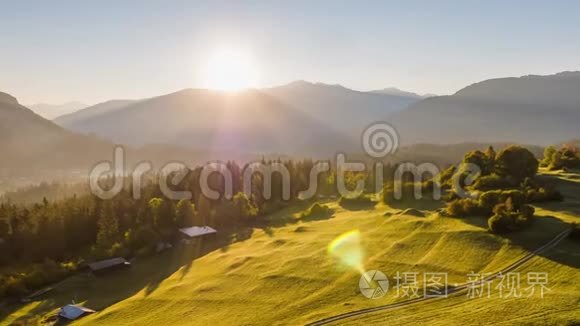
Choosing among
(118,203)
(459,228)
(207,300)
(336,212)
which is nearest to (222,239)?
(336,212)

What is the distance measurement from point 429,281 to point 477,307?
643cm

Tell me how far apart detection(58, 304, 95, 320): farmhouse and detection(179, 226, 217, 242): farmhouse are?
1093 inches

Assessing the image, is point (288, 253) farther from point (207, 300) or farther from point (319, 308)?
point (319, 308)

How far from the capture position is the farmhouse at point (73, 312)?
169ft

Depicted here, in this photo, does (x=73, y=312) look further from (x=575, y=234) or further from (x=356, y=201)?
(x=575, y=234)

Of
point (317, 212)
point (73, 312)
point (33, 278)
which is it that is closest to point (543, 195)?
point (317, 212)

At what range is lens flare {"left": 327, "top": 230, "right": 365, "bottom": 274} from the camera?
145 feet

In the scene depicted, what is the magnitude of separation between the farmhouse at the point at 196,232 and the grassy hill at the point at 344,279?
15.7 m

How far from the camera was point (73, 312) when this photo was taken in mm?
52156

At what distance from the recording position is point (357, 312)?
33094 millimetres

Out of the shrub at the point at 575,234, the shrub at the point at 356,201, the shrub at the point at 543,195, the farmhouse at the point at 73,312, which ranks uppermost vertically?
the shrub at the point at 543,195

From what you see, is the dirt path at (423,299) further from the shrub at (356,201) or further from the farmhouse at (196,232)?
the farmhouse at (196,232)

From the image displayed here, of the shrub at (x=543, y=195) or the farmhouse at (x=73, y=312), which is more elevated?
the shrub at (x=543, y=195)

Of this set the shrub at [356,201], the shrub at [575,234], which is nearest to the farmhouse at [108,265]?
the shrub at [356,201]
